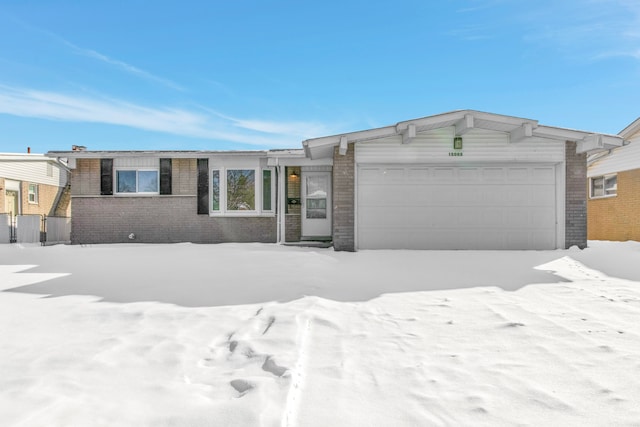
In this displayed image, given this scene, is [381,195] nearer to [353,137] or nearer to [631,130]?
[353,137]

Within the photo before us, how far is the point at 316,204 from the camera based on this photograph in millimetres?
11922

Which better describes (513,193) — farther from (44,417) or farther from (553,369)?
(44,417)

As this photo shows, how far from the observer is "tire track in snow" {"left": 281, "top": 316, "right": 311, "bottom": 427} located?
5.93ft

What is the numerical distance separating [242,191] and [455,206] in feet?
22.8

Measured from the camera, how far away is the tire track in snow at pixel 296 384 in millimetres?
1808

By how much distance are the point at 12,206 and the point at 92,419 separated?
2288cm

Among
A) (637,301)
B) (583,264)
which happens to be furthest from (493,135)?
(637,301)

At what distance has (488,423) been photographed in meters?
1.80

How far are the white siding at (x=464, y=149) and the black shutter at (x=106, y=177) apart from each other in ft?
29.4

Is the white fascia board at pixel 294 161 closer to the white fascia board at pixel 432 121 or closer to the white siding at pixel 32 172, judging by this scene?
the white fascia board at pixel 432 121

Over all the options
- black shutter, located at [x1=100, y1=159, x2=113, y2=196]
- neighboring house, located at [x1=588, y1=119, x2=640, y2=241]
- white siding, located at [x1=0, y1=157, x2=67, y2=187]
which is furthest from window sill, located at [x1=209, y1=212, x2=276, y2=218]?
white siding, located at [x1=0, y1=157, x2=67, y2=187]

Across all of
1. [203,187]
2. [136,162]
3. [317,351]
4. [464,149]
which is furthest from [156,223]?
[317,351]

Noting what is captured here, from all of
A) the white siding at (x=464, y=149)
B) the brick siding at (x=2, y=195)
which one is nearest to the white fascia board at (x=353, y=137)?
the white siding at (x=464, y=149)

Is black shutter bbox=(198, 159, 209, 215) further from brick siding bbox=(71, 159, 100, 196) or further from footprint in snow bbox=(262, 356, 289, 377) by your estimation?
footprint in snow bbox=(262, 356, 289, 377)
